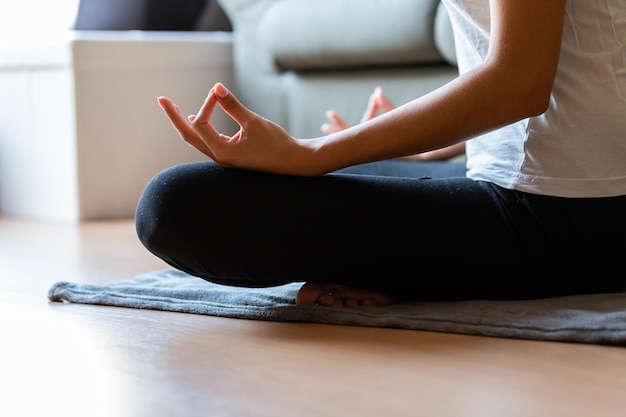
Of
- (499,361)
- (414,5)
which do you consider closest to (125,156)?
(414,5)

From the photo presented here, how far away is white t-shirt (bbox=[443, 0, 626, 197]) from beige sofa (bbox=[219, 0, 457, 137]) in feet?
2.75

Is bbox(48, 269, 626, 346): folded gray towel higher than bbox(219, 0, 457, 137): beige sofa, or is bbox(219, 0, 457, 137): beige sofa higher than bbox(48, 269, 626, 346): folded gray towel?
bbox(219, 0, 457, 137): beige sofa

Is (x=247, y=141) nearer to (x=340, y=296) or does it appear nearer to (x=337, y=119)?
(x=340, y=296)

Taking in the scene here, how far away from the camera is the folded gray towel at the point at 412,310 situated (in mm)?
901

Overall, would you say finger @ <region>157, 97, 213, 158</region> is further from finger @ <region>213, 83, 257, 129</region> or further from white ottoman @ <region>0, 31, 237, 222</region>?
white ottoman @ <region>0, 31, 237, 222</region>

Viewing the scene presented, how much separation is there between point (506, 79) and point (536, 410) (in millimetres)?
330

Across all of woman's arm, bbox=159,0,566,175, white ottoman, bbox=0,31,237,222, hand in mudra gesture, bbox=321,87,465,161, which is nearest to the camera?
woman's arm, bbox=159,0,566,175

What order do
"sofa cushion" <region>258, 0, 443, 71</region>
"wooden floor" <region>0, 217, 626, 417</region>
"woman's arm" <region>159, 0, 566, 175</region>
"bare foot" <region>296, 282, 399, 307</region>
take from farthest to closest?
"sofa cushion" <region>258, 0, 443, 71</region>, "bare foot" <region>296, 282, 399, 307</region>, "woman's arm" <region>159, 0, 566, 175</region>, "wooden floor" <region>0, 217, 626, 417</region>

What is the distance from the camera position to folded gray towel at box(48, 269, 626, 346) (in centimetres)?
90

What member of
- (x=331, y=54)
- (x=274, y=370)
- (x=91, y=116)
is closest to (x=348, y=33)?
(x=331, y=54)

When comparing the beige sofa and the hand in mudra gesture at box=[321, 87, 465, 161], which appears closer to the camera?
the hand in mudra gesture at box=[321, 87, 465, 161]

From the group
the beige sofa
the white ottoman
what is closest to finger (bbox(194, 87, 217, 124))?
the beige sofa

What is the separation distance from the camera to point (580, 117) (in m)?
0.95

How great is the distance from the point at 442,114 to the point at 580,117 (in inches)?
6.4
